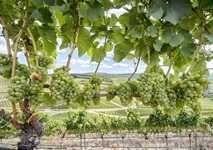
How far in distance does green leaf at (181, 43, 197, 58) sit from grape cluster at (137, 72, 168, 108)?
17cm

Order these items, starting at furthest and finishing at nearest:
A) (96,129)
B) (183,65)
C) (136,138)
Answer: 1. (136,138)
2. (96,129)
3. (183,65)

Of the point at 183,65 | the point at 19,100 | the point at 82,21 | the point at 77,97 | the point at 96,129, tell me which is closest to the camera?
the point at 19,100

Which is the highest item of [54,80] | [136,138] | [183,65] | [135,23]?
[135,23]

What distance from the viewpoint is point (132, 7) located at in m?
1.03

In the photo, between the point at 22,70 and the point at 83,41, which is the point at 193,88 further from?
the point at 22,70

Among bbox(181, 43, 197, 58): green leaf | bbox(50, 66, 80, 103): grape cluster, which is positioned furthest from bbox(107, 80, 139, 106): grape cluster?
bbox(181, 43, 197, 58): green leaf

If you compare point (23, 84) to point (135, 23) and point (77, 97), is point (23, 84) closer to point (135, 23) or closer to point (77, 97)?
point (77, 97)

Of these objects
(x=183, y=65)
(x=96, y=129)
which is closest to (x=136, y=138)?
(x=96, y=129)

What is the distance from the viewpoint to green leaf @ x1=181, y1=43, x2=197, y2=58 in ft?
3.43

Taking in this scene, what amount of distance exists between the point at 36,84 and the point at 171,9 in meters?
0.57

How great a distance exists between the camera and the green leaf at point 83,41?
3.70 ft

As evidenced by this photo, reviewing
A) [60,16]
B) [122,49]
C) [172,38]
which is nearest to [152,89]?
[172,38]

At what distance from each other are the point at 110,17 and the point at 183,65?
506mm

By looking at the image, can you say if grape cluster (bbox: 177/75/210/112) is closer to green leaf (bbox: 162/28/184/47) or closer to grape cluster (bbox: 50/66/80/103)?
green leaf (bbox: 162/28/184/47)
